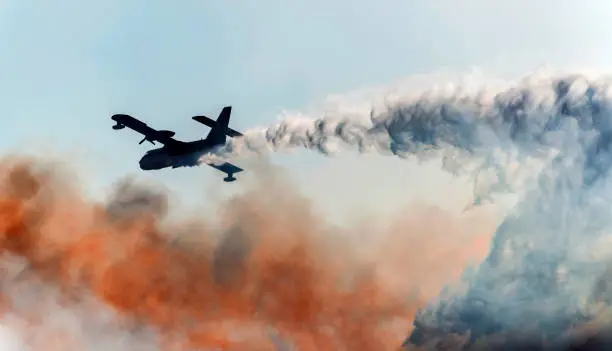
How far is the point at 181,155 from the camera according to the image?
73.9 meters

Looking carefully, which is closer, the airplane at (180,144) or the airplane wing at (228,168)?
the airplane at (180,144)

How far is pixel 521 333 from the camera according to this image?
200 ft

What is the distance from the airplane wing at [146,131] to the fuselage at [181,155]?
758mm

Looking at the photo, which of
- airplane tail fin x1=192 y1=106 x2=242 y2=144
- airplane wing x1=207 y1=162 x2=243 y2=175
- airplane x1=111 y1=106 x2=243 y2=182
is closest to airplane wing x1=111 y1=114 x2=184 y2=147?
airplane x1=111 y1=106 x2=243 y2=182

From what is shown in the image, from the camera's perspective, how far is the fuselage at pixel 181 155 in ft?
241

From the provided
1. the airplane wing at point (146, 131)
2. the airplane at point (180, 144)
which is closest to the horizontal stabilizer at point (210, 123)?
the airplane at point (180, 144)

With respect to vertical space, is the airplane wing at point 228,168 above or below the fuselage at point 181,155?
above

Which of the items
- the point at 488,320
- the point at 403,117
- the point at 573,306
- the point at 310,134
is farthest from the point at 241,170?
the point at 573,306

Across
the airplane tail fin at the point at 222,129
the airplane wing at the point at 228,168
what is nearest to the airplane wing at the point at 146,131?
the airplane tail fin at the point at 222,129

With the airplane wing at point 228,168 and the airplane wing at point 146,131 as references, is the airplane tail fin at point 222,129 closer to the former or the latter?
the airplane wing at point 146,131

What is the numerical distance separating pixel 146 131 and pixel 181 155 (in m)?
4.58

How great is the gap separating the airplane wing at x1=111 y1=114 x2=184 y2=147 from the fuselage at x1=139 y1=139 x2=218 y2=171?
0.76m

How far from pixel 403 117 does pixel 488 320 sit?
1785 cm

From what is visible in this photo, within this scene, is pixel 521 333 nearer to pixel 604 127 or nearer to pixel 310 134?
pixel 604 127
